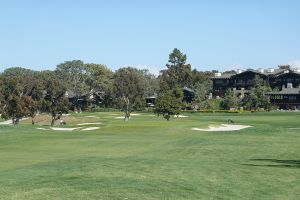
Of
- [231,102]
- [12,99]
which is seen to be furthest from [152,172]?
[231,102]

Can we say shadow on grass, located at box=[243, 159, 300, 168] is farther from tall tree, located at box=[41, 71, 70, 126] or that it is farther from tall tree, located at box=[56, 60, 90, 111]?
tall tree, located at box=[56, 60, 90, 111]

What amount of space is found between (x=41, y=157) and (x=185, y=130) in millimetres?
29183

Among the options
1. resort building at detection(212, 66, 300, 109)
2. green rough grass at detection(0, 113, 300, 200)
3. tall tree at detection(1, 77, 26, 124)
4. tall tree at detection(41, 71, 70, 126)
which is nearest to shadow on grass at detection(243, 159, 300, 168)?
green rough grass at detection(0, 113, 300, 200)

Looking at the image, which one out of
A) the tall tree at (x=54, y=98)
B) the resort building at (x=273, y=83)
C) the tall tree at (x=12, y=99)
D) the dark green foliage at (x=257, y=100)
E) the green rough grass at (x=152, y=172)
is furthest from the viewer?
the resort building at (x=273, y=83)

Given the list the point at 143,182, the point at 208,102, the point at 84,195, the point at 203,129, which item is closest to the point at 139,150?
the point at 143,182

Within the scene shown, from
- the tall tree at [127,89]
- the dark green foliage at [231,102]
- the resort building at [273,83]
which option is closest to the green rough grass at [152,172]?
the tall tree at [127,89]

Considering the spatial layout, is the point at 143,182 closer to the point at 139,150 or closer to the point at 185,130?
the point at 139,150

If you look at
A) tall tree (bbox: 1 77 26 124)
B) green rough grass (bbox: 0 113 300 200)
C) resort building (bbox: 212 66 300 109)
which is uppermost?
resort building (bbox: 212 66 300 109)

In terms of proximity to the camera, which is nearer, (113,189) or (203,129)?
(113,189)

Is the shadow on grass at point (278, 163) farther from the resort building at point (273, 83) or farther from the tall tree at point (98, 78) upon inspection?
the tall tree at point (98, 78)

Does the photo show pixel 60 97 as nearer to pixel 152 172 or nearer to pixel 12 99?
pixel 12 99

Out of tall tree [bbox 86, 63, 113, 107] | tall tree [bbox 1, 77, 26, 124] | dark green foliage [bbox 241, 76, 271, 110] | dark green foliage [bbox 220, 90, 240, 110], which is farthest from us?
tall tree [bbox 86, 63, 113, 107]

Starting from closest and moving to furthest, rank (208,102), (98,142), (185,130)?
1. (98,142)
2. (185,130)
3. (208,102)

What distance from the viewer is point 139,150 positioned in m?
34.7
